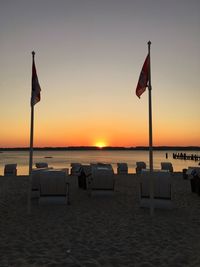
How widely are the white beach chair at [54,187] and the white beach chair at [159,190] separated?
3496 millimetres

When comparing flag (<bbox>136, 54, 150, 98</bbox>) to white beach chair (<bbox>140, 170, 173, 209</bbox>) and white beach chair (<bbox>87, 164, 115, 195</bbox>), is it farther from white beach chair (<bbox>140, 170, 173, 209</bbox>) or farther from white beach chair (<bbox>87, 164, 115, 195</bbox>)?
white beach chair (<bbox>87, 164, 115, 195</bbox>)

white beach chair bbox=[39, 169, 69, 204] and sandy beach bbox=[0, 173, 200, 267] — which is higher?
white beach chair bbox=[39, 169, 69, 204]

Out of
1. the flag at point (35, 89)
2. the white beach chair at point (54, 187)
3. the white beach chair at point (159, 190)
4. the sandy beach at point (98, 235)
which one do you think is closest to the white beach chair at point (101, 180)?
the sandy beach at point (98, 235)

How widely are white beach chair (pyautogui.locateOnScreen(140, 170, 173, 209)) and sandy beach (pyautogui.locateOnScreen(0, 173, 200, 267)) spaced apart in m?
0.48

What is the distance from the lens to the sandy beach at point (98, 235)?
311 inches

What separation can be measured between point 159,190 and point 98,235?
17.8 ft

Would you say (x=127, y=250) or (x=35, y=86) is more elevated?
(x=35, y=86)

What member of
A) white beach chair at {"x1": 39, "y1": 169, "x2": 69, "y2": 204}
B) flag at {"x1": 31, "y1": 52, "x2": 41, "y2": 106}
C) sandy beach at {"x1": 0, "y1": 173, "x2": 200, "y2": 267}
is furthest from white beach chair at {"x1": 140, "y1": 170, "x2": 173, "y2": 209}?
flag at {"x1": 31, "y1": 52, "x2": 41, "y2": 106}

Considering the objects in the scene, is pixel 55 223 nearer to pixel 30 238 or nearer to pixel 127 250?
pixel 30 238

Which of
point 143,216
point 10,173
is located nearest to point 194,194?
point 143,216

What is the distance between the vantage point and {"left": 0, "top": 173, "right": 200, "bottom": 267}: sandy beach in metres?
7.90

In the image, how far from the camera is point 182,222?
12.2m

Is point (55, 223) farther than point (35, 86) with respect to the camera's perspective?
No

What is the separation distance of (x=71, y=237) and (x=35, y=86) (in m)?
6.34
